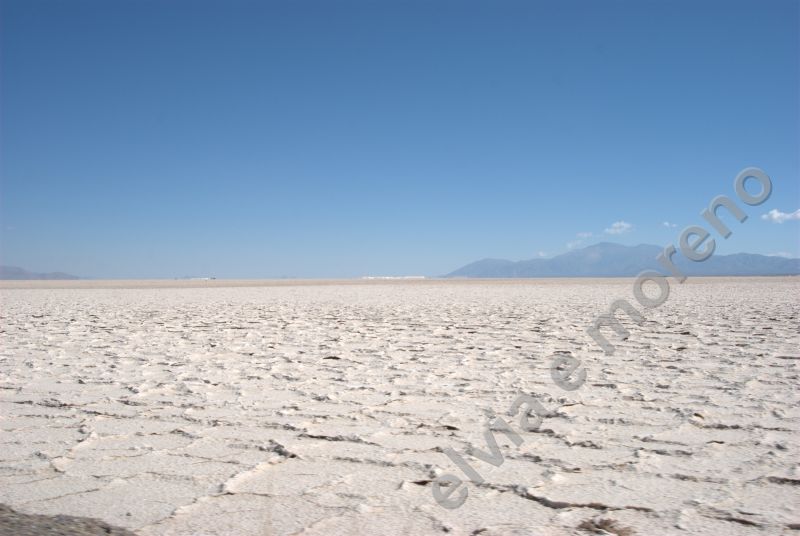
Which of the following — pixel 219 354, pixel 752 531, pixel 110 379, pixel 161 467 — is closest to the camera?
pixel 752 531

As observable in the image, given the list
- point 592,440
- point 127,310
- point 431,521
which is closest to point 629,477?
point 592,440

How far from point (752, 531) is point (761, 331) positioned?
6.19 metres

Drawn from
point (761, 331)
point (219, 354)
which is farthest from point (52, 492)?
point (761, 331)

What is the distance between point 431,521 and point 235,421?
63.2 inches

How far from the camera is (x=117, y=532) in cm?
191

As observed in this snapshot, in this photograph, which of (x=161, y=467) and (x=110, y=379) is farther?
(x=110, y=379)

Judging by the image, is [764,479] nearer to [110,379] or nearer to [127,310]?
[110,379]

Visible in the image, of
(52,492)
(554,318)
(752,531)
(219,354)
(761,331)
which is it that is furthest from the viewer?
(554,318)

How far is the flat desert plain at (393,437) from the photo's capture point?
2035 mm

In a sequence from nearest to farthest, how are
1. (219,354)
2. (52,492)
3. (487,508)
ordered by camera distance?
(487,508) → (52,492) → (219,354)

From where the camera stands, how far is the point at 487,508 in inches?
82.0

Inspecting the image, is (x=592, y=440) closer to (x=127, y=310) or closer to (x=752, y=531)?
(x=752, y=531)

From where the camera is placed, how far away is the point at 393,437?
2902 mm

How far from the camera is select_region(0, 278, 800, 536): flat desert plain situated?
204 cm
